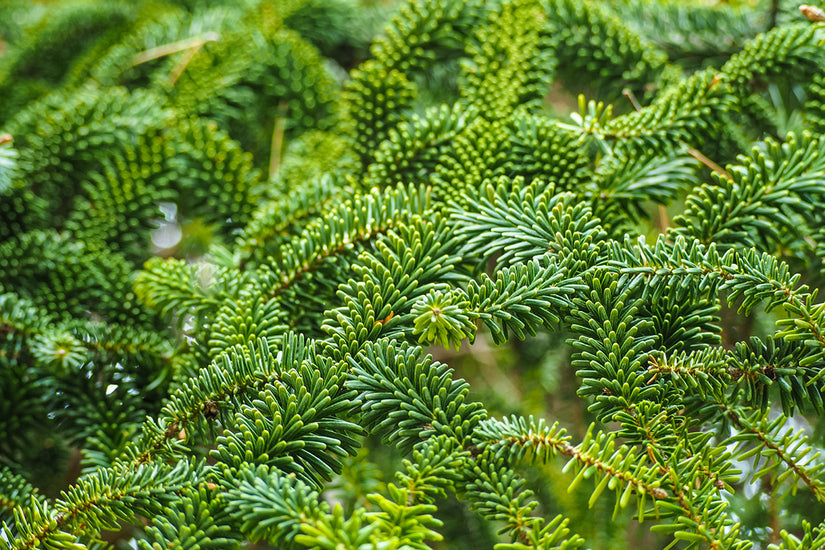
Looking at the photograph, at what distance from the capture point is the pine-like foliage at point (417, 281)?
35 centimetres

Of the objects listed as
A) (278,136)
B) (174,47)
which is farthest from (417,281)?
(174,47)

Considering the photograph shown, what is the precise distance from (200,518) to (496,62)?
1.50ft

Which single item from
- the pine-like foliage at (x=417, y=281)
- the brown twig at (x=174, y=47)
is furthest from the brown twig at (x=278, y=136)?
the brown twig at (x=174, y=47)

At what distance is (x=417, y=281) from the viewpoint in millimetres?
404

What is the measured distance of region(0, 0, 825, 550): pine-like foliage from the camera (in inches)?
13.6

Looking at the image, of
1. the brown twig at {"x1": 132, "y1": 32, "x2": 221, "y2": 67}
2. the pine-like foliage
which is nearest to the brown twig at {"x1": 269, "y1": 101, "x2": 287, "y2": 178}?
the pine-like foliage

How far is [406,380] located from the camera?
36 cm

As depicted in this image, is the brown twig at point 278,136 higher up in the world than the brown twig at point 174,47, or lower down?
lower down

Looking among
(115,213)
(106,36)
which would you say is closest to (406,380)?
(115,213)

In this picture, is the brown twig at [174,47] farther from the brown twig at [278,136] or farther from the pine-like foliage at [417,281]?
the brown twig at [278,136]

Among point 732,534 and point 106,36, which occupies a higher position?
point 106,36

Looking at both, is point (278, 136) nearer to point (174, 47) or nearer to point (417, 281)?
point (174, 47)

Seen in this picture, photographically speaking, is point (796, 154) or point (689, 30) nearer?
point (796, 154)

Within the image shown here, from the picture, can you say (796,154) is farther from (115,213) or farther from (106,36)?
(106,36)
